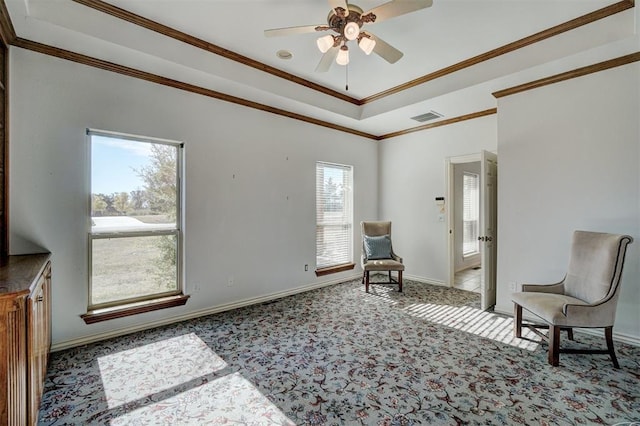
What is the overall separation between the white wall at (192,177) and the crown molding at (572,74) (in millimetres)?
2635

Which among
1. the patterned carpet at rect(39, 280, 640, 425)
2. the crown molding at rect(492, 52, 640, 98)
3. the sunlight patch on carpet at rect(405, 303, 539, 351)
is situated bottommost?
the patterned carpet at rect(39, 280, 640, 425)

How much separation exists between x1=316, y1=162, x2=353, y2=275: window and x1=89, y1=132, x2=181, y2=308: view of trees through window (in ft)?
7.72

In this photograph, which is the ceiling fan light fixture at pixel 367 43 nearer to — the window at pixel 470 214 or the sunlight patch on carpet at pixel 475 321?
the sunlight patch on carpet at pixel 475 321

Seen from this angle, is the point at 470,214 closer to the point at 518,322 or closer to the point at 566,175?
the point at 566,175

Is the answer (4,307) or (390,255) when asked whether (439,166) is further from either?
(4,307)

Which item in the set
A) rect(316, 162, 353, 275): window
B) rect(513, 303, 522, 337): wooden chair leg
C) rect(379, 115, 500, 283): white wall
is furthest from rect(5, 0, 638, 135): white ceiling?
rect(513, 303, 522, 337): wooden chair leg

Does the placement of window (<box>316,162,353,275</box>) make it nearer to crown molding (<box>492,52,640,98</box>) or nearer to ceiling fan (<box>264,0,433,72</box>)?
ceiling fan (<box>264,0,433,72</box>)

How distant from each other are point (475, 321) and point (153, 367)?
11.5 ft

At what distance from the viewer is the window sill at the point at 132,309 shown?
2.89 m

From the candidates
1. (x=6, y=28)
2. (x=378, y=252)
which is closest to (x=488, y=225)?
(x=378, y=252)

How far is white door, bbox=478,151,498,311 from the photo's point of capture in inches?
152

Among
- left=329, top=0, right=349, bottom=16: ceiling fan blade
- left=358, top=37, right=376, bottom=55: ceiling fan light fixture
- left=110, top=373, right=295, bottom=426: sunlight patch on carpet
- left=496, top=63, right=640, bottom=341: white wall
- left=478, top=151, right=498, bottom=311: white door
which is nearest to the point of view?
left=110, top=373, right=295, bottom=426: sunlight patch on carpet

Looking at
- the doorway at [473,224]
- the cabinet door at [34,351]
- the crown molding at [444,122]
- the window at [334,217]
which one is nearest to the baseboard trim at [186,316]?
the window at [334,217]

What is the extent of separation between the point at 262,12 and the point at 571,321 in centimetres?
391
